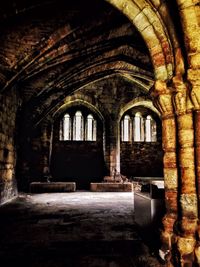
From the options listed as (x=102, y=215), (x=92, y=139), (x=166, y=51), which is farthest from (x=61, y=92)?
(x=166, y=51)

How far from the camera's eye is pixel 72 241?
11.3 ft

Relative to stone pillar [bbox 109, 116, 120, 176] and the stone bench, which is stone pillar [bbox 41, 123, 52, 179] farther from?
stone pillar [bbox 109, 116, 120, 176]

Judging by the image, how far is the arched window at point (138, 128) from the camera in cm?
1434

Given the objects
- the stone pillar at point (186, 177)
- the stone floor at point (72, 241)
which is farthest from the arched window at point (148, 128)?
the stone pillar at point (186, 177)

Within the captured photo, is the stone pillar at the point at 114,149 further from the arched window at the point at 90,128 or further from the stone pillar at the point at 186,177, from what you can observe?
the stone pillar at the point at 186,177

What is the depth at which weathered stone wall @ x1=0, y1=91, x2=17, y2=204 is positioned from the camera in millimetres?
7324

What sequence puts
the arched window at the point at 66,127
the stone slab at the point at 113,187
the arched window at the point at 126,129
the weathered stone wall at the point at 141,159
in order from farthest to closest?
the arched window at the point at 126,129 → the weathered stone wall at the point at 141,159 → the arched window at the point at 66,127 → the stone slab at the point at 113,187

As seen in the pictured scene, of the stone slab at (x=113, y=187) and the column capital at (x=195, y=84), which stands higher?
the column capital at (x=195, y=84)

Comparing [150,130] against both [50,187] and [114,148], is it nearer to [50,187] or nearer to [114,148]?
[114,148]

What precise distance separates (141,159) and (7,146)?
851 centimetres

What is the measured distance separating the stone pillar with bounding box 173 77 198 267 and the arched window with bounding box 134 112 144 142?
1146 centimetres

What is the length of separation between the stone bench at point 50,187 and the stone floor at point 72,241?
186 inches

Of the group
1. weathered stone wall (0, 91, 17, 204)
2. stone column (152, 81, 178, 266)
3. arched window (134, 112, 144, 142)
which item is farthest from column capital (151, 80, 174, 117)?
arched window (134, 112, 144, 142)

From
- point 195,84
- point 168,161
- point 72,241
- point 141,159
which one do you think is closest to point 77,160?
point 141,159
